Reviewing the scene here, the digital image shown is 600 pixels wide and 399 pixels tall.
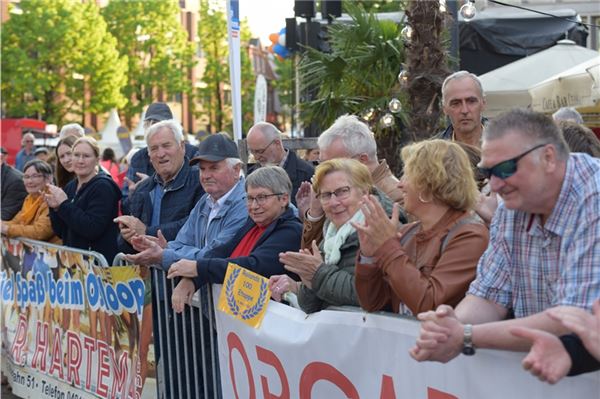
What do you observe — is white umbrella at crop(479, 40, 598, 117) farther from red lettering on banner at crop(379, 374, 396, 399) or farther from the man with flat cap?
red lettering on banner at crop(379, 374, 396, 399)

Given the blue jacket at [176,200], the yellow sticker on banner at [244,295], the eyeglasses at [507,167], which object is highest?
the eyeglasses at [507,167]

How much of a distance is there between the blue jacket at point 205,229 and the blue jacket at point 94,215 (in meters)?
1.52

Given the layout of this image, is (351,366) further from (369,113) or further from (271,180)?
(369,113)

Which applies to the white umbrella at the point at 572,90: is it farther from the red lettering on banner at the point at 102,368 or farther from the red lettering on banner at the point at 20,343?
the red lettering on banner at the point at 102,368

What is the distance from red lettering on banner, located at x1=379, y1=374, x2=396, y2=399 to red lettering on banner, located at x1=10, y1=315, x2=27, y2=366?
5.37 m

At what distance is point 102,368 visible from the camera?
23.9ft

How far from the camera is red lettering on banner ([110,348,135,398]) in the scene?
6.90 m

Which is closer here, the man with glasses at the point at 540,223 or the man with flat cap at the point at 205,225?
the man with glasses at the point at 540,223

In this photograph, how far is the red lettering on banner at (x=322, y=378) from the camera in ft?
14.3

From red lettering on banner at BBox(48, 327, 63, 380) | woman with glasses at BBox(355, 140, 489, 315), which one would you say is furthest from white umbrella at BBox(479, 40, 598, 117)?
woman with glasses at BBox(355, 140, 489, 315)

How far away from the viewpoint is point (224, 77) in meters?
76.2

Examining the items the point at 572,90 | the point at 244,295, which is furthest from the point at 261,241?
the point at 572,90

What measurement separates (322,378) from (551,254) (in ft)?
4.70

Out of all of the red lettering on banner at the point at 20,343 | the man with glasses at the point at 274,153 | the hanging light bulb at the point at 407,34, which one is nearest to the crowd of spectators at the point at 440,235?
the man with glasses at the point at 274,153
